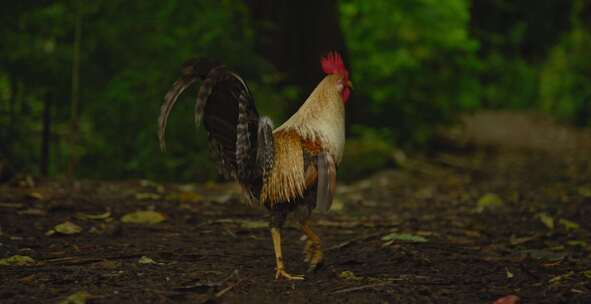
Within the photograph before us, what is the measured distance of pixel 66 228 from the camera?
5281mm

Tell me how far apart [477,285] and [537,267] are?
0.75 metres

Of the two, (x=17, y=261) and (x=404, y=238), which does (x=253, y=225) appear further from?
(x=17, y=261)

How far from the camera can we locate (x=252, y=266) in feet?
15.0

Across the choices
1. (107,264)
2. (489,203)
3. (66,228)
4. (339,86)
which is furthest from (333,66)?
(489,203)

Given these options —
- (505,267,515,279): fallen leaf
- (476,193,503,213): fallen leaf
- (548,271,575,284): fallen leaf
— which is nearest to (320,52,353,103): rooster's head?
(505,267,515,279): fallen leaf

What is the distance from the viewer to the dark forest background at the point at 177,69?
26.0 feet

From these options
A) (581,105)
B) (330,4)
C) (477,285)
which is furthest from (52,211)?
(581,105)

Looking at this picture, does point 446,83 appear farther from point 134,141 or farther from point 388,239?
point 388,239

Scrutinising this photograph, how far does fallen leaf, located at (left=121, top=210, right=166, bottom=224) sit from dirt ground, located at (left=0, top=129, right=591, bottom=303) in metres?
0.07

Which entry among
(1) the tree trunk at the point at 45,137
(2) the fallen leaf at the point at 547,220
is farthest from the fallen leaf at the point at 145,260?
(1) the tree trunk at the point at 45,137

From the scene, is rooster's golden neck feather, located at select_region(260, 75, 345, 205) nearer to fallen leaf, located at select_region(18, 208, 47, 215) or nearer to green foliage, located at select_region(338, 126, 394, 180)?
fallen leaf, located at select_region(18, 208, 47, 215)

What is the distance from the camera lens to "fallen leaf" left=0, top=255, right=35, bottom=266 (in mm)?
4328

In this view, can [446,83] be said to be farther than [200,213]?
Yes

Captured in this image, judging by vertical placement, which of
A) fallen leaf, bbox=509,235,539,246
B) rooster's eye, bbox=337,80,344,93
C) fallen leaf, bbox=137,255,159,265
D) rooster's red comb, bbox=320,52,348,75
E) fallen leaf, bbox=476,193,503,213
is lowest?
fallen leaf, bbox=476,193,503,213
